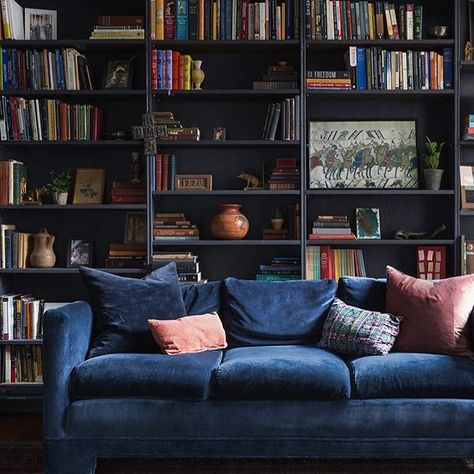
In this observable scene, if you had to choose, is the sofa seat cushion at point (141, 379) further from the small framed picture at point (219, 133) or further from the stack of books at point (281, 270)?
→ the small framed picture at point (219, 133)

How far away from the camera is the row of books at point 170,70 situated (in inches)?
178

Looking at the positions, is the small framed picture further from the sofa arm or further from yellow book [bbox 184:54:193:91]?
the sofa arm

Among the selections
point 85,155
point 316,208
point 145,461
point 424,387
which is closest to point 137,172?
point 85,155

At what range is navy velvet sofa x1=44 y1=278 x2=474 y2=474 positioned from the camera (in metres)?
3.08

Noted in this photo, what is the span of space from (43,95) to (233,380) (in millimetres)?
2442

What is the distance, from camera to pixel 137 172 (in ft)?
15.4

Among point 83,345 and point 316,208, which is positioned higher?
point 316,208

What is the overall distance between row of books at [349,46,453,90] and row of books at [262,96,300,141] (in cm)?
44

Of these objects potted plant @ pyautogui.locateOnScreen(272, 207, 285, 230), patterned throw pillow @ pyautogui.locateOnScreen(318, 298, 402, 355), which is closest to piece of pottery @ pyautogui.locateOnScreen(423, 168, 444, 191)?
potted plant @ pyautogui.locateOnScreen(272, 207, 285, 230)

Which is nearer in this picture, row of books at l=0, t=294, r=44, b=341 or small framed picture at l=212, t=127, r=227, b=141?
row of books at l=0, t=294, r=44, b=341

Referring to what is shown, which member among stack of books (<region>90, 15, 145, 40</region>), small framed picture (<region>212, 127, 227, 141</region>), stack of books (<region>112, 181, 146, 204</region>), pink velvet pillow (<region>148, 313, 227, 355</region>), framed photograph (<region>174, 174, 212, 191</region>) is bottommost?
pink velvet pillow (<region>148, 313, 227, 355</region>)

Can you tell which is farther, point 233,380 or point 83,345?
point 83,345

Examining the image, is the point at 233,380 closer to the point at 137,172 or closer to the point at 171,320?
the point at 171,320

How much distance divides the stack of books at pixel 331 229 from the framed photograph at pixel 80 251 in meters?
1.45
